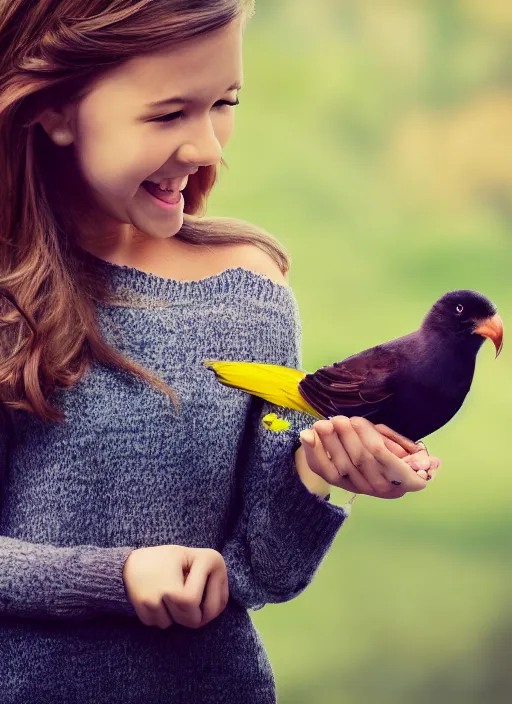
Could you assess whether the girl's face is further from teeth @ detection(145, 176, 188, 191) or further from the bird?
the bird

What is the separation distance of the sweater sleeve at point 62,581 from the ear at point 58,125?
0.24m

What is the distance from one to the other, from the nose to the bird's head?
0.53 ft

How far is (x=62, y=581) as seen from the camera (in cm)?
55

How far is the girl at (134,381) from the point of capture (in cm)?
52

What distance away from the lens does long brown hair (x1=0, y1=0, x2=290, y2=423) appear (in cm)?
51

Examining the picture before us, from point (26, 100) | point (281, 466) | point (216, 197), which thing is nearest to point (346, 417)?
point (281, 466)

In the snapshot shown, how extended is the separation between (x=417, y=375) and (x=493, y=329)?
4 cm

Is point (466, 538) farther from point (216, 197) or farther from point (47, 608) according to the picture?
point (47, 608)

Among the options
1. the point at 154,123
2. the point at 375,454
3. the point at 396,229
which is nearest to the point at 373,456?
the point at 375,454

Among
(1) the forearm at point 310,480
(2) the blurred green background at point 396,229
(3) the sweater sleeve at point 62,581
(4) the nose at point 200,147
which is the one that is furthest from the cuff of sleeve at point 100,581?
(2) the blurred green background at point 396,229

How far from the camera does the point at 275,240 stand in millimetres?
657

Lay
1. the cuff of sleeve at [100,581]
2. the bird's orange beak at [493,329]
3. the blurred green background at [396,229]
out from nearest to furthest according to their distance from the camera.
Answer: the bird's orange beak at [493,329]
the cuff of sleeve at [100,581]
the blurred green background at [396,229]

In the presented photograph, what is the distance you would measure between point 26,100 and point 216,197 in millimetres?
457

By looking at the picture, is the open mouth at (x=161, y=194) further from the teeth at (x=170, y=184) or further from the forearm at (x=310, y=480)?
the forearm at (x=310, y=480)
